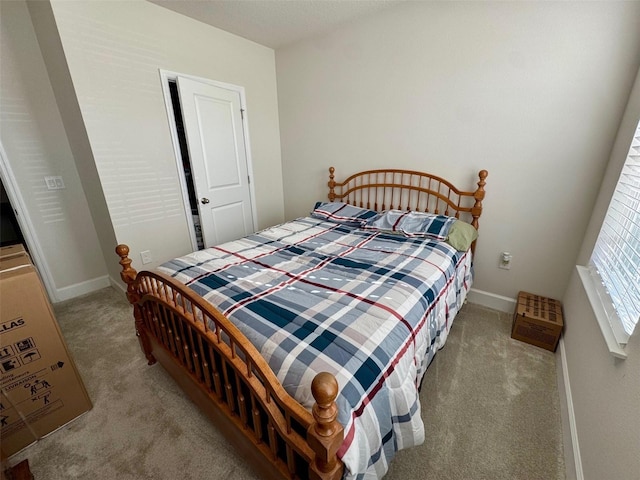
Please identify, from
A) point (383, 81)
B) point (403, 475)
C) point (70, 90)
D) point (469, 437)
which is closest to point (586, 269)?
point (469, 437)

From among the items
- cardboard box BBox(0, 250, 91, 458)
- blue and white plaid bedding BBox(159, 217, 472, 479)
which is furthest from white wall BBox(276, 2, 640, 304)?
cardboard box BBox(0, 250, 91, 458)

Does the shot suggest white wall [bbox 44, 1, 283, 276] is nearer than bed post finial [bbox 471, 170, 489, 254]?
Yes

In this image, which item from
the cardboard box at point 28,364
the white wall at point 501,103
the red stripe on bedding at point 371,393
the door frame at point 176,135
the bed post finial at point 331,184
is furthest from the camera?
the bed post finial at point 331,184

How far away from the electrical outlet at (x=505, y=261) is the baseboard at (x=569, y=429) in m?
0.76

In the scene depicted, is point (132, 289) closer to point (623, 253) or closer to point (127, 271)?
point (127, 271)

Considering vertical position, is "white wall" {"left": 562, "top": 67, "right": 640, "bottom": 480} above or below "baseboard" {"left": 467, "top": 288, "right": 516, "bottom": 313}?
above

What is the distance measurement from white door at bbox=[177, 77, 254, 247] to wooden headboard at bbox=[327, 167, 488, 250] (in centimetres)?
111

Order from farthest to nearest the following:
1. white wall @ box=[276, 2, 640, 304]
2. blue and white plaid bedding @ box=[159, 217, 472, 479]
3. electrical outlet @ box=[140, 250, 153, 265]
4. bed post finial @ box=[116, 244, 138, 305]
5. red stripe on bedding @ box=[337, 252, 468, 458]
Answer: electrical outlet @ box=[140, 250, 153, 265] → white wall @ box=[276, 2, 640, 304] → bed post finial @ box=[116, 244, 138, 305] → blue and white plaid bedding @ box=[159, 217, 472, 479] → red stripe on bedding @ box=[337, 252, 468, 458]

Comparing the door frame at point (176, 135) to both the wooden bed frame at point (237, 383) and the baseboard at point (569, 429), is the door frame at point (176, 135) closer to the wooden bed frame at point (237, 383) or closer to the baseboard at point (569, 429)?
the wooden bed frame at point (237, 383)

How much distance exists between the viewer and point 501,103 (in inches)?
A: 84.2

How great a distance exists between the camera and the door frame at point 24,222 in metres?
2.33

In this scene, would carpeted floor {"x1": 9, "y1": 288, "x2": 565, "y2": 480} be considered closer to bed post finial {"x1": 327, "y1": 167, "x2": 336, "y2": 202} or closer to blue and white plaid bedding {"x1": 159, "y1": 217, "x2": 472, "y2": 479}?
blue and white plaid bedding {"x1": 159, "y1": 217, "x2": 472, "y2": 479}

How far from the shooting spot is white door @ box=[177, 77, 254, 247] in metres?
2.72

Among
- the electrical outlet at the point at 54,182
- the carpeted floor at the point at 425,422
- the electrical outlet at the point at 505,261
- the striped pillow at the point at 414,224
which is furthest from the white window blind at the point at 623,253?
the electrical outlet at the point at 54,182
